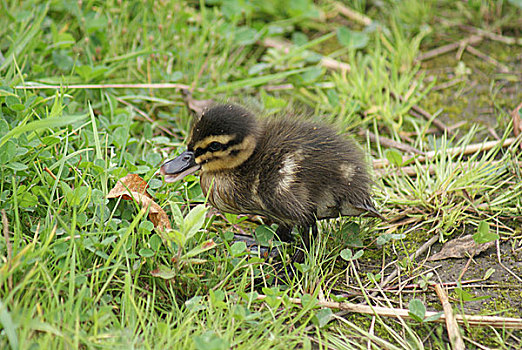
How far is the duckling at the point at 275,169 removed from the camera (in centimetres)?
300

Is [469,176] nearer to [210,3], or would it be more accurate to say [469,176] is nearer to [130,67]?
[130,67]

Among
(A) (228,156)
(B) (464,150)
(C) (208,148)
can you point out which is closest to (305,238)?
(A) (228,156)

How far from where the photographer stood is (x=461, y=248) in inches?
127

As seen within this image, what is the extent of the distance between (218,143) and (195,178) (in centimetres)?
43

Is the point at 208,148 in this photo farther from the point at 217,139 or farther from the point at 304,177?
the point at 304,177

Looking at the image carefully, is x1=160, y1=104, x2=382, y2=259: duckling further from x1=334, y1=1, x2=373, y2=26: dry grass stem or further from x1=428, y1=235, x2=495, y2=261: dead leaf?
x1=334, y1=1, x2=373, y2=26: dry grass stem

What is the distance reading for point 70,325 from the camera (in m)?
2.33

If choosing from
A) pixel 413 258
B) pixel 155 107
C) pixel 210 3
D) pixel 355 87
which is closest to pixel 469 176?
pixel 413 258

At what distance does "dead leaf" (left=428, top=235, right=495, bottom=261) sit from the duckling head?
116cm

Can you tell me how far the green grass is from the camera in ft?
8.36

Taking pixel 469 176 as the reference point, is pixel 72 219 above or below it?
above

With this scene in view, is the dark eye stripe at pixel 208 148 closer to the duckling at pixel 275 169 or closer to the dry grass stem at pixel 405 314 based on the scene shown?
the duckling at pixel 275 169

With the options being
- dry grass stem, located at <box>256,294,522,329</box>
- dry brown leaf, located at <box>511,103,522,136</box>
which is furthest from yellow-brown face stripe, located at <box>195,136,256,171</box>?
dry brown leaf, located at <box>511,103,522,136</box>

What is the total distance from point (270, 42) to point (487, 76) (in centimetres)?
182
